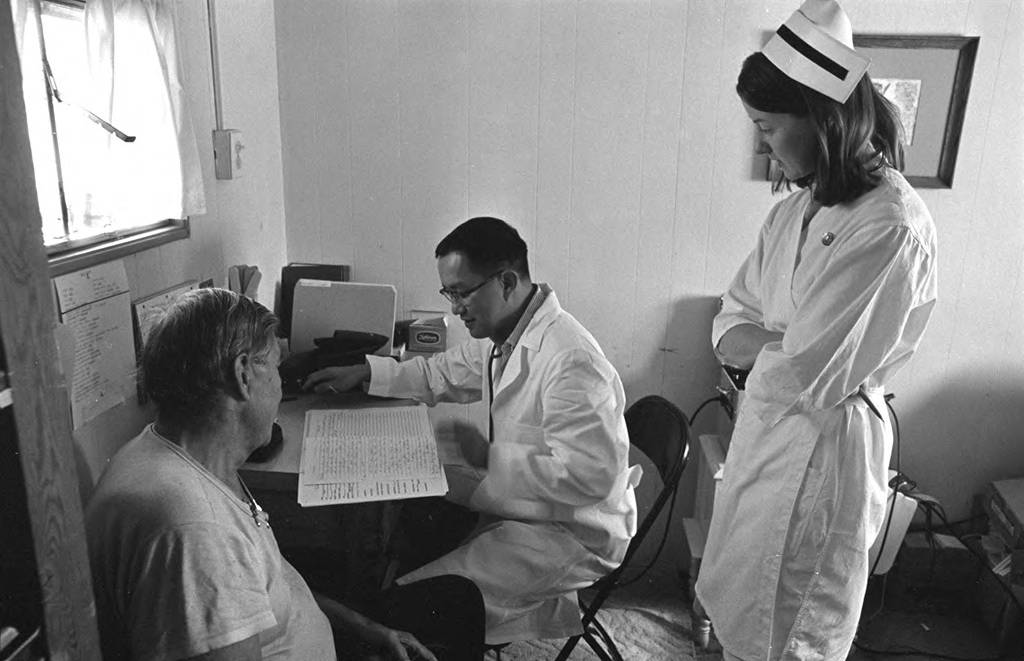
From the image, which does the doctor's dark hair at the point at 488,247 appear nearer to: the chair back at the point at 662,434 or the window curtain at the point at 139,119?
the chair back at the point at 662,434

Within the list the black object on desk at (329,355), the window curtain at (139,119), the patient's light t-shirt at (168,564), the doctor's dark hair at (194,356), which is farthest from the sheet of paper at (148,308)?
the patient's light t-shirt at (168,564)

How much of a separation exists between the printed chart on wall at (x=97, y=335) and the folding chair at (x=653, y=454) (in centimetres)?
110

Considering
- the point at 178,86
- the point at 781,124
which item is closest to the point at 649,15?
the point at 781,124

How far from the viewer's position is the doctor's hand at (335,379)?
1.97 m

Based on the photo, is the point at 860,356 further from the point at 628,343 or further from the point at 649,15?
the point at 649,15

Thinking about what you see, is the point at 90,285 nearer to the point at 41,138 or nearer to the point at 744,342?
the point at 41,138

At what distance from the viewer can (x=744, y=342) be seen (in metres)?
1.64

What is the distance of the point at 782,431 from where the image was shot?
1518mm

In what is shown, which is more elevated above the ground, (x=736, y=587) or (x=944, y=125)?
(x=944, y=125)

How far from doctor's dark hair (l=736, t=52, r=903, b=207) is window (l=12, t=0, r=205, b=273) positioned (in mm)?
1247

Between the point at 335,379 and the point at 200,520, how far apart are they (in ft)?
3.39

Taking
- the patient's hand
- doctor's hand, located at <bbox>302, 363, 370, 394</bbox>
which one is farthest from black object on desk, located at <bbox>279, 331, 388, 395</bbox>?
the patient's hand

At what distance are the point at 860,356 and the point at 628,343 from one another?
4.07 feet

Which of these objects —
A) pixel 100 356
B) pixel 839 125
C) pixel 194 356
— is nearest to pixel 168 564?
pixel 194 356
